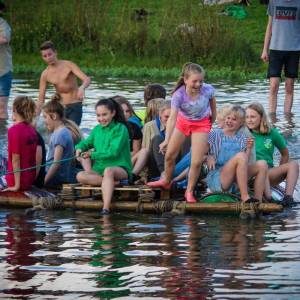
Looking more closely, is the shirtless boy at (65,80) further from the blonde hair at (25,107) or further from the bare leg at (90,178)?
the bare leg at (90,178)

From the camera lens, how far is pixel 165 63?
94.5 ft

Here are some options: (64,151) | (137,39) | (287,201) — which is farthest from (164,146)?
(137,39)

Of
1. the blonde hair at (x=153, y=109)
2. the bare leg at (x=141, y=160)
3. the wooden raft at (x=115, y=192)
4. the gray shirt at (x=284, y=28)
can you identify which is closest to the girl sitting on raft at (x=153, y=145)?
the bare leg at (x=141, y=160)

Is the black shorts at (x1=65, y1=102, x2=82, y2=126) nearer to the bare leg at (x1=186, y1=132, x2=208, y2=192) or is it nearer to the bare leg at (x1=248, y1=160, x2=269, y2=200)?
the bare leg at (x1=186, y1=132, x2=208, y2=192)

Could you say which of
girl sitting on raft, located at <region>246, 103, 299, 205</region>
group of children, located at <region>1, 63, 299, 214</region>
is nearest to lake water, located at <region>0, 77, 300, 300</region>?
girl sitting on raft, located at <region>246, 103, 299, 205</region>

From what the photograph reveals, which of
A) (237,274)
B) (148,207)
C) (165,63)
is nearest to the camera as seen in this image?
(237,274)

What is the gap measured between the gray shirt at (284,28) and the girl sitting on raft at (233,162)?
7.32m

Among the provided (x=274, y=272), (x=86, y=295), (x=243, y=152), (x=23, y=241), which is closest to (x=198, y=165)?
(x=243, y=152)

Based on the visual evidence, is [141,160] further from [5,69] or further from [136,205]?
[5,69]

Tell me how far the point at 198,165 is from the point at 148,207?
619 millimetres

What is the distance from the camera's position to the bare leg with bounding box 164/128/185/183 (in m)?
12.4

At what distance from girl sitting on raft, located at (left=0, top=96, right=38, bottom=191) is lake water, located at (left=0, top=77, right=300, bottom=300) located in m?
0.52

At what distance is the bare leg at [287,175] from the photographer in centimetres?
1259

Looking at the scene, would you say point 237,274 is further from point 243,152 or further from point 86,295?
point 243,152
